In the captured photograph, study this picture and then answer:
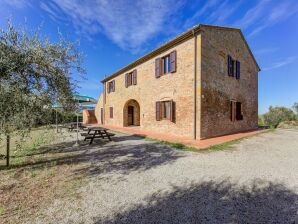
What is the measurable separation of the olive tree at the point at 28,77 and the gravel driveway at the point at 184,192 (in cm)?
212

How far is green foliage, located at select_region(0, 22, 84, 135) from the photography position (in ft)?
12.5

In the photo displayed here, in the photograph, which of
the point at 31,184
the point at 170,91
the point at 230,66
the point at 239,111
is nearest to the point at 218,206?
the point at 31,184

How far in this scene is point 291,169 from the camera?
4543mm

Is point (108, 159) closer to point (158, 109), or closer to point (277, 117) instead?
point (158, 109)

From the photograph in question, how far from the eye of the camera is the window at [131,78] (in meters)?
13.9

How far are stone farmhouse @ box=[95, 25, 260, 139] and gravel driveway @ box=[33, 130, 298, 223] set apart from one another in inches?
161

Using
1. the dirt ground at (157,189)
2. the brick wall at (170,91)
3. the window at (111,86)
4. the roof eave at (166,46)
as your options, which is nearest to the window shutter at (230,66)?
the brick wall at (170,91)

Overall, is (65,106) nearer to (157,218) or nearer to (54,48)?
(54,48)

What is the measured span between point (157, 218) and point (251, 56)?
52.4 feet

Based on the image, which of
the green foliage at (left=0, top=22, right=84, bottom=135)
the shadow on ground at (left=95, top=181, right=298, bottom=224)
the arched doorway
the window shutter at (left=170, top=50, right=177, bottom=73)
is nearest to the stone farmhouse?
the window shutter at (left=170, top=50, right=177, bottom=73)

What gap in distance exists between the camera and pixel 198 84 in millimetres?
8680

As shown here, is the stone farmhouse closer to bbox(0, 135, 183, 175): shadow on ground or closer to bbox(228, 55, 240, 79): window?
bbox(228, 55, 240, 79): window

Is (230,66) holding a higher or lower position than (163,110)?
higher

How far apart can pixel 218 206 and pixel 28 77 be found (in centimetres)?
517
